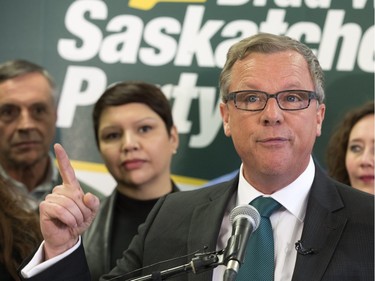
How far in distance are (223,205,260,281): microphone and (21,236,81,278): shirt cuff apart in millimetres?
686

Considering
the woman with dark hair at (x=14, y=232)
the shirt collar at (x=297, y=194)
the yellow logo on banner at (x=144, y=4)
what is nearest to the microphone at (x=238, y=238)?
the shirt collar at (x=297, y=194)

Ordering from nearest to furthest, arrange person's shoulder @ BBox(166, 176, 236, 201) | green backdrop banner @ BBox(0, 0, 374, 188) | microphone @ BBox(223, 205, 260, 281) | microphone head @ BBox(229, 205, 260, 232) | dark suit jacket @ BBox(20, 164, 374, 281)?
microphone @ BBox(223, 205, 260, 281), microphone head @ BBox(229, 205, 260, 232), dark suit jacket @ BBox(20, 164, 374, 281), person's shoulder @ BBox(166, 176, 236, 201), green backdrop banner @ BBox(0, 0, 374, 188)

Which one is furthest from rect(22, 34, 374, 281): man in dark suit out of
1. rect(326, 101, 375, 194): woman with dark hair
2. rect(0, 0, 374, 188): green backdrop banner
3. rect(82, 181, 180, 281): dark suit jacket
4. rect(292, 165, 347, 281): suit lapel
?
rect(0, 0, 374, 188): green backdrop banner

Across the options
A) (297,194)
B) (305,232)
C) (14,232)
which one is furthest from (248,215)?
(14,232)

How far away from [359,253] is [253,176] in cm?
47

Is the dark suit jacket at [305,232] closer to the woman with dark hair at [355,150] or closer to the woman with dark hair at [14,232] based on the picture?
the woman with dark hair at [14,232]

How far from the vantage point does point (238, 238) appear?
196 cm

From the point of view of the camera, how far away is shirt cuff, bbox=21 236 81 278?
8.06 feet

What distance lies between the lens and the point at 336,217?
2.45 m

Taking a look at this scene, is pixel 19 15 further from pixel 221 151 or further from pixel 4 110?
pixel 221 151

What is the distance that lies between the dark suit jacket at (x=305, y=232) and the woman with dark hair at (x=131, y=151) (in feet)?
4.13

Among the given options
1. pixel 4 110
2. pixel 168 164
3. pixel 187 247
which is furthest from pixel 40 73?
pixel 187 247

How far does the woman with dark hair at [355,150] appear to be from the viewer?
12.9 feet

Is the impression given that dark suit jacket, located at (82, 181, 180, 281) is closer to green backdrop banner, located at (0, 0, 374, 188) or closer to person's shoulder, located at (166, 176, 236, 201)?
green backdrop banner, located at (0, 0, 374, 188)
